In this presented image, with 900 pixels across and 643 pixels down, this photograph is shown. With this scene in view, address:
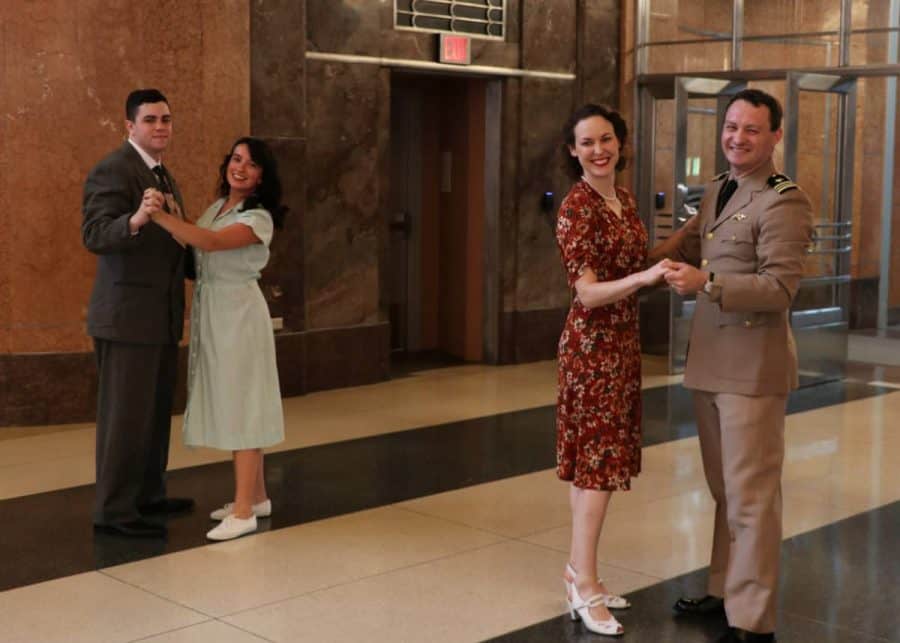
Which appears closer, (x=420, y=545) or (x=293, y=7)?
(x=420, y=545)

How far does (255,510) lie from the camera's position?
5422mm

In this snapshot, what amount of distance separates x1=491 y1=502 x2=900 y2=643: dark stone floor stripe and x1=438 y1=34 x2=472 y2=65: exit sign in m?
5.06

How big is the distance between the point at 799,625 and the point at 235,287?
2549 millimetres

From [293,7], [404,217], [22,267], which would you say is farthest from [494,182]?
[22,267]

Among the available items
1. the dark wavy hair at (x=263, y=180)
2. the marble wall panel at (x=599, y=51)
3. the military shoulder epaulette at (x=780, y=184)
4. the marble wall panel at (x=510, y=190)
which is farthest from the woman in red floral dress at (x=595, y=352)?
the marble wall panel at (x=599, y=51)

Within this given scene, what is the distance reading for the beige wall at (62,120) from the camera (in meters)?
7.16

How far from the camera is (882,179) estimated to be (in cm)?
1191

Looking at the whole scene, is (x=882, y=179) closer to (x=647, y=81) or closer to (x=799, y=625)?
(x=647, y=81)

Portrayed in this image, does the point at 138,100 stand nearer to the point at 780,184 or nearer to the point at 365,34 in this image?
the point at 780,184

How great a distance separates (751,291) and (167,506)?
2886mm

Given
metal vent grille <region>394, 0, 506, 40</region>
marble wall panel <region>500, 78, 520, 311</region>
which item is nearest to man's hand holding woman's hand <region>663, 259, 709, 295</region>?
metal vent grille <region>394, 0, 506, 40</region>

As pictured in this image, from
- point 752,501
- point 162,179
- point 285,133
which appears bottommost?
point 752,501

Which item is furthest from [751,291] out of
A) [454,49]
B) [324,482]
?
[454,49]

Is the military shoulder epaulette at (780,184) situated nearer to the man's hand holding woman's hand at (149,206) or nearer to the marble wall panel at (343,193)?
the man's hand holding woman's hand at (149,206)
